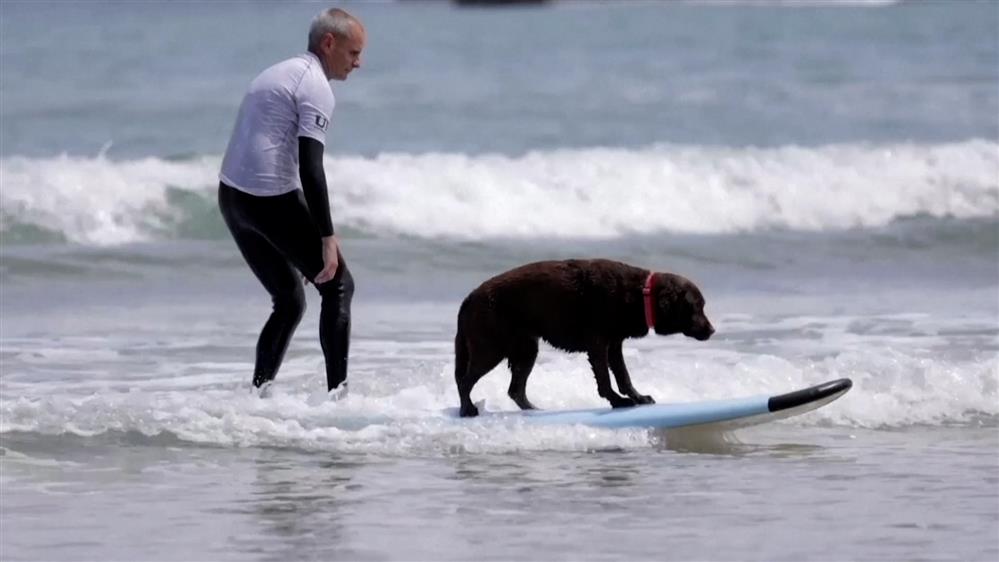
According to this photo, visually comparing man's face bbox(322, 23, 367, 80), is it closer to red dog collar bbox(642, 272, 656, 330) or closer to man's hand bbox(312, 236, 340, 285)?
man's hand bbox(312, 236, 340, 285)

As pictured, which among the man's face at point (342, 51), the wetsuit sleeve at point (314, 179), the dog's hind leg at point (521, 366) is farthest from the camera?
the dog's hind leg at point (521, 366)

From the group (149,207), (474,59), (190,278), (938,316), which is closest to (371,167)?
(149,207)

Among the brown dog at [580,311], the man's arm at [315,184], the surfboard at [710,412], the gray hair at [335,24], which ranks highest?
the gray hair at [335,24]

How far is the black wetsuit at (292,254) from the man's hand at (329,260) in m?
0.04

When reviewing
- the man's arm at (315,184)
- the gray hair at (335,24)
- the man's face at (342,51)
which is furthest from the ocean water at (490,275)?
the gray hair at (335,24)

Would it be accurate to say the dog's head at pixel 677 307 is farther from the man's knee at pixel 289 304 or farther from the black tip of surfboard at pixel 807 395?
the man's knee at pixel 289 304

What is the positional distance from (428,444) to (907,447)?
1895mm

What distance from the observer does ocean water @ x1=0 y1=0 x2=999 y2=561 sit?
6.25m

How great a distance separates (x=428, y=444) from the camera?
742 centimetres

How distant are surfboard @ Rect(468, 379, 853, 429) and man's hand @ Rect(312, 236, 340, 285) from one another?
855 millimetres

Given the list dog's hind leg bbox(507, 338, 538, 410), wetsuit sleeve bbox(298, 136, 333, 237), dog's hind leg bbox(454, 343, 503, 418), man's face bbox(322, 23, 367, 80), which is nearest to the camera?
wetsuit sleeve bbox(298, 136, 333, 237)

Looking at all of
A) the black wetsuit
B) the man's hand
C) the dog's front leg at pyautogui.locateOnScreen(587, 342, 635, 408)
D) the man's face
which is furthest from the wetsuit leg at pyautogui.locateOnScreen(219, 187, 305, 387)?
the dog's front leg at pyautogui.locateOnScreen(587, 342, 635, 408)

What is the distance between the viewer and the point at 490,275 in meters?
14.1

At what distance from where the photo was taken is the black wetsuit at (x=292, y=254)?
7328 millimetres
